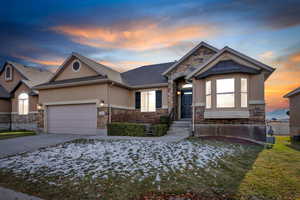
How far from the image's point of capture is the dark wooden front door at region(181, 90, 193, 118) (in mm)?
13164

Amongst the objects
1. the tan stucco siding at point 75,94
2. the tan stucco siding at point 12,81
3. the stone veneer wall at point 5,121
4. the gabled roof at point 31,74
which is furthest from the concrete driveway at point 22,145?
the tan stucco siding at point 12,81

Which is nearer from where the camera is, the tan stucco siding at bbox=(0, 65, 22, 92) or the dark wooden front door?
the dark wooden front door

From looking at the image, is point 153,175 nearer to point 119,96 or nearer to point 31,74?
point 119,96

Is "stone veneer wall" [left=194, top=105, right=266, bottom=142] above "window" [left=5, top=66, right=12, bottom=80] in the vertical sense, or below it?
below

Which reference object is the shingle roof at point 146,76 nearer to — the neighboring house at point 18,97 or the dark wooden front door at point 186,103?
the dark wooden front door at point 186,103

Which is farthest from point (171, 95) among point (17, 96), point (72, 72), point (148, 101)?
point (17, 96)

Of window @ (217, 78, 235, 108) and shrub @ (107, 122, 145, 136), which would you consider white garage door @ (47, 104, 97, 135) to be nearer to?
shrub @ (107, 122, 145, 136)

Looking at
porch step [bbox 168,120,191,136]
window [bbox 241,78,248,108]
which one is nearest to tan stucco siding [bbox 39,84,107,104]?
porch step [bbox 168,120,191,136]

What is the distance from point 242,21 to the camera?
409 inches

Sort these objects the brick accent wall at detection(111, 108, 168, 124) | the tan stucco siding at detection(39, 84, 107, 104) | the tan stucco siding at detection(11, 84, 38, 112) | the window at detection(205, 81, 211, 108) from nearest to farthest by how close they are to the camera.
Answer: the window at detection(205, 81, 211, 108), the tan stucco siding at detection(39, 84, 107, 104), the brick accent wall at detection(111, 108, 168, 124), the tan stucco siding at detection(11, 84, 38, 112)

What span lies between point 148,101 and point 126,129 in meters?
4.01

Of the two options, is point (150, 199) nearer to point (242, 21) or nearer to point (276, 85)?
point (242, 21)

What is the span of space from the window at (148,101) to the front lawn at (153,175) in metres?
7.66

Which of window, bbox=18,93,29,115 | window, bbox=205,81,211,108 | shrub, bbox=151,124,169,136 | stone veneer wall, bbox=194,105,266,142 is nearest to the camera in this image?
stone veneer wall, bbox=194,105,266,142
